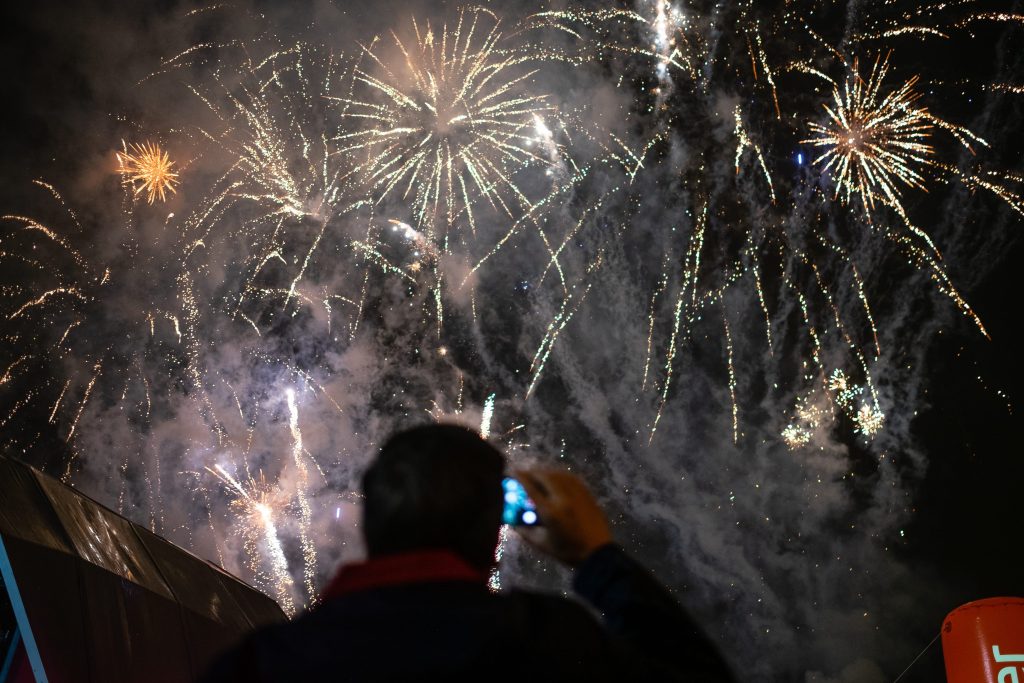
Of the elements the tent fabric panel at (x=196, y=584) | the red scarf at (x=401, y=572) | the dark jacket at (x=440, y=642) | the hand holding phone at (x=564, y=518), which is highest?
the tent fabric panel at (x=196, y=584)

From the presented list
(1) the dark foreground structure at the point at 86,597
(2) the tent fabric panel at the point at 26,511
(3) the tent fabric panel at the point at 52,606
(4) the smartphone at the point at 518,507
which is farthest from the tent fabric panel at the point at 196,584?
(4) the smartphone at the point at 518,507

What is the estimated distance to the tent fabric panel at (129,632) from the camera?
4613mm

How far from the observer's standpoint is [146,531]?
6.47 meters

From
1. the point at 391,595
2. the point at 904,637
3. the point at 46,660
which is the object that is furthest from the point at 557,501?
the point at 904,637

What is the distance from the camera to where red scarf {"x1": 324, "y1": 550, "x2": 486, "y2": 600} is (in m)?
1.54

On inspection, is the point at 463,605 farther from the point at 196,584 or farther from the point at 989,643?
the point at 989,643

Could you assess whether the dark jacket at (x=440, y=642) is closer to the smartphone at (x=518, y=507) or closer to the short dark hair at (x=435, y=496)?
the short dark hair at (x=435, y=496)

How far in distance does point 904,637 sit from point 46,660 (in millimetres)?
33799

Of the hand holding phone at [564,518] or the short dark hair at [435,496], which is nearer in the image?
the short dark hair at [435,496]

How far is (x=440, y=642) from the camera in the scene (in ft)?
4.68

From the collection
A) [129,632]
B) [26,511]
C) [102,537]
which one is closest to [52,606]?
[26,511]

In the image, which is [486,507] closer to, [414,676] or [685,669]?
[414,676]

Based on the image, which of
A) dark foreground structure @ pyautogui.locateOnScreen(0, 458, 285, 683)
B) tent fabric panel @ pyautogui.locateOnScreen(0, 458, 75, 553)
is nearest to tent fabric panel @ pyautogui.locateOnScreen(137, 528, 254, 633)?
dark foreground structure @ pyautogui.locateOnScreen(0, 458, 285, 683)

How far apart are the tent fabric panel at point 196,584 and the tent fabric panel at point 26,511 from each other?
1590 millimetres
